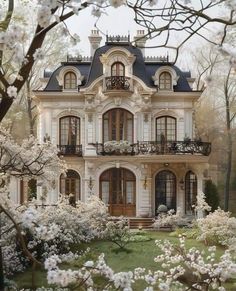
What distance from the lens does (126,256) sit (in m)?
16.2

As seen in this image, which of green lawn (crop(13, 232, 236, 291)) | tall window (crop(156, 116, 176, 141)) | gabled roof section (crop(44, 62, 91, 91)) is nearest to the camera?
green lawn (crop(13, 232, 236, 291))

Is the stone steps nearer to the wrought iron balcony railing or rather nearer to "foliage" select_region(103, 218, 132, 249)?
"foliage" select_region(103, 218, 132, 249)

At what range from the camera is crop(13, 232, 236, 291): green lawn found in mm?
13383

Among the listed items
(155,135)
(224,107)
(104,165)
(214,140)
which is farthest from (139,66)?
(214,140)

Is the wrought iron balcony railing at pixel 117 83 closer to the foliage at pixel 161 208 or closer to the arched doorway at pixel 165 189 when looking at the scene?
the arched doorway at pixel 165 189

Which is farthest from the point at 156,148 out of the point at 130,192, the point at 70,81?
the point at 70,81

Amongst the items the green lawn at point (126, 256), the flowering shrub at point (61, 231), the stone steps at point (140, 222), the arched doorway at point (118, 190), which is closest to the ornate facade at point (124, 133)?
the arched doorway at point (118, 190)

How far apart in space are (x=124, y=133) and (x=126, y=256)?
37.6 ft

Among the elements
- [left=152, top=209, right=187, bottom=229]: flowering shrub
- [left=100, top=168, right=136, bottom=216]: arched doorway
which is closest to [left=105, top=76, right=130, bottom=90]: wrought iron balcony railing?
[left=100, top=168, right=136, bottom=216]: arched doorway

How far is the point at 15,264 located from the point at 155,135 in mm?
14225

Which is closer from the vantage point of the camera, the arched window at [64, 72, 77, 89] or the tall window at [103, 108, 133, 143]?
the tall window at [103, 108, 133, 143]

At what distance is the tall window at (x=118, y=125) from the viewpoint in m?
26.9

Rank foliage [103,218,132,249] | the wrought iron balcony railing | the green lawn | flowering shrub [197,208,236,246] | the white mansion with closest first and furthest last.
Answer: the green lawn, flowering shrub [197,208,236,246], foliage [103,218,132,249], the white mansion, the wrought iron balcony railing

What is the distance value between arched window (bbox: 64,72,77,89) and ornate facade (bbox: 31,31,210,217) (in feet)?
0.17
